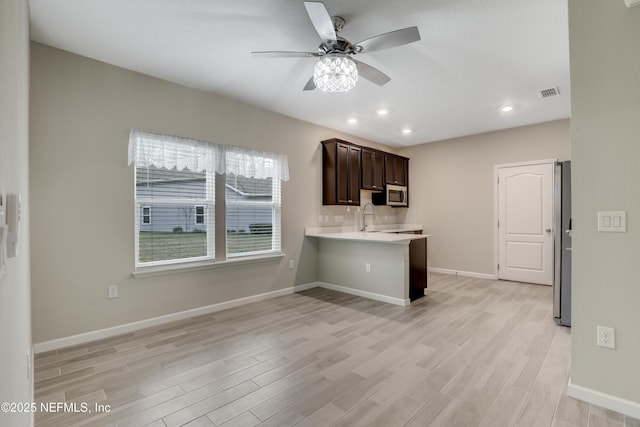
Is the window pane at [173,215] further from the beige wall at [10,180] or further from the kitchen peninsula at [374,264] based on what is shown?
the beige wall at [10,180]

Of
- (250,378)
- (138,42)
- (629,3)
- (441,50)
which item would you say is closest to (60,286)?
(250,378)

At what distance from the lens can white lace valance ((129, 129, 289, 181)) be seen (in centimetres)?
321

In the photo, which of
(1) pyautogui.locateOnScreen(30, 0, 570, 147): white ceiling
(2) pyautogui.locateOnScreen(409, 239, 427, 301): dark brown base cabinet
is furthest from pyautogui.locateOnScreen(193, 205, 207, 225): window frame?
(2) pyautogui.locateOnScreen(409, 239, 427, 301): dark brown base cabinet

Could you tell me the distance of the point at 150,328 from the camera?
10.6 ft

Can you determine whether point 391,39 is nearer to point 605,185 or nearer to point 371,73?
point 371,73

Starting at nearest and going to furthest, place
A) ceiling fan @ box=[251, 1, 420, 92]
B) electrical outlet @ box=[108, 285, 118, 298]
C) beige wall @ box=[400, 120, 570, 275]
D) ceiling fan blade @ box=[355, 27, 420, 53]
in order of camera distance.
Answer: ceiling fan blade @ box=[355, 27, 420, 53] → ceiling fan @ box=[251, 1, 420, 92] → electrical outlet @ box=[108, 285, 118, 298] → beige wall @ box=[400, 120, 570, 275]

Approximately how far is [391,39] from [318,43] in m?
0.79

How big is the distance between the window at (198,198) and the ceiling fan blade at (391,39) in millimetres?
2279

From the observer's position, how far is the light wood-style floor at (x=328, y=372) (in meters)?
1.85

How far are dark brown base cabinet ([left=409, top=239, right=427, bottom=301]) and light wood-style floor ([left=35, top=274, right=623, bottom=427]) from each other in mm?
525

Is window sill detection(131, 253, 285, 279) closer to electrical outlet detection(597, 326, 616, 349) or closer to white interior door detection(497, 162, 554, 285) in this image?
electrical outlet detection(597, 326, 616, 349)

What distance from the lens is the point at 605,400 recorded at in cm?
189

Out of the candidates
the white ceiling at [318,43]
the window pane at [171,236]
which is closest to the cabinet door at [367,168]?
the white ceiling at [318,43]

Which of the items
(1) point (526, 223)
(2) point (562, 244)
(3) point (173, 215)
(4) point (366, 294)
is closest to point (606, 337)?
(2) point (562, 244)
